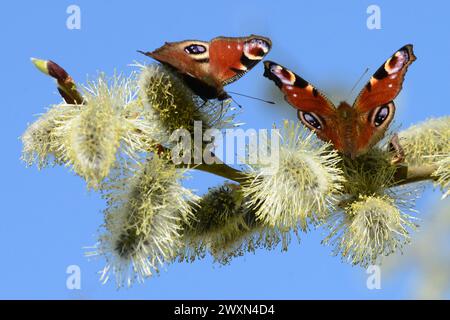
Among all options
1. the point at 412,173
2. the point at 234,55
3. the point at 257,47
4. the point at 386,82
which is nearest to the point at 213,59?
the point at 234,55

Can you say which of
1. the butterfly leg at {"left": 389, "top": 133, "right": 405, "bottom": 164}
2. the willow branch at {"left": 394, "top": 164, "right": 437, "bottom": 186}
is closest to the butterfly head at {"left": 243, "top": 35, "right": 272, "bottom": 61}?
the butterfly leg at {"left": 389, "top": 133, "right": 405, "bottom": 164}

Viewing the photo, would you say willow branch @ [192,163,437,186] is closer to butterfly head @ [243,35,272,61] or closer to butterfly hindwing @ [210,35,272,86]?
butterfly hindwing @ [210,35,272,86]

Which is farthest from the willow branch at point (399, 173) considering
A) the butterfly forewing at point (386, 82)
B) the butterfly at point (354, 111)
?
Result: the butterfly forewing at point (386, 82)

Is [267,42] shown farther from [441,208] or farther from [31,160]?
[441,208]

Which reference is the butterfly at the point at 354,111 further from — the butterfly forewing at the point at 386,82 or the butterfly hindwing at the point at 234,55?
the butterfly hindwing at the point at 234,55

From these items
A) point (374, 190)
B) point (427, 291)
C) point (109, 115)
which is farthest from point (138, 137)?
point (427, 291)
